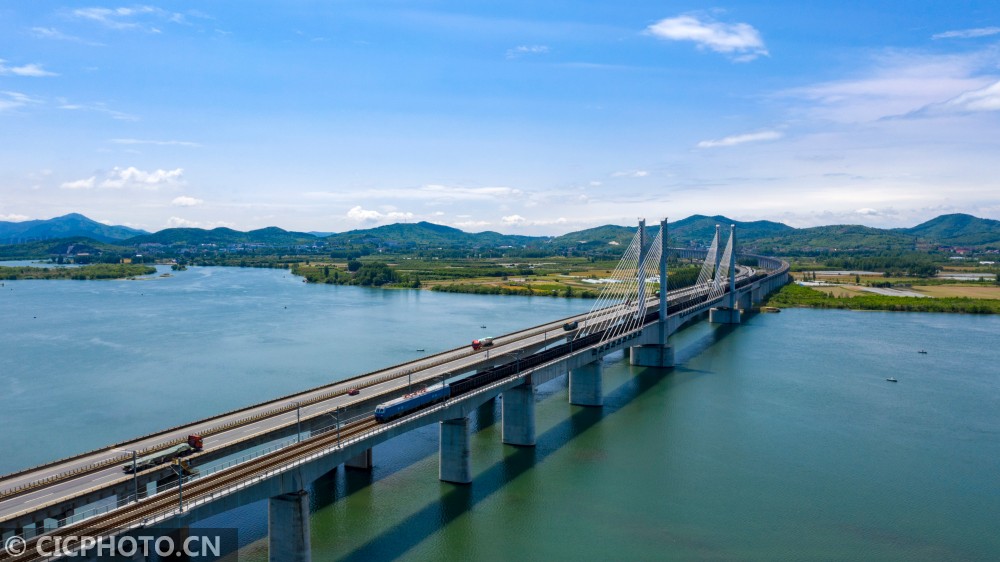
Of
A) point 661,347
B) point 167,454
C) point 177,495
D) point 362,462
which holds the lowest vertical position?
point 362,462

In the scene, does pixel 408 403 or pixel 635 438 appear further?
pixel 635 438

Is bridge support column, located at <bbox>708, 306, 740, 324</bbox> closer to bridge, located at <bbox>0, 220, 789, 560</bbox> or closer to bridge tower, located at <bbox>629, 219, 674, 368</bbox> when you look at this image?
bridge tower, located at <bbox>629, 219, 674, 368</bbox>

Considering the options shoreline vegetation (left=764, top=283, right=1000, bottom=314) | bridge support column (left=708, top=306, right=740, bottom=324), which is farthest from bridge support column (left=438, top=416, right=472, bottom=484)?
shoreline vegetation (left=764, top=283, right=1000, bottom=314)

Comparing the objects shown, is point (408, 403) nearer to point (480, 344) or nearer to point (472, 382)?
point (472, 382)

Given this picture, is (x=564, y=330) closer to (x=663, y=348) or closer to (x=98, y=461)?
(x=663, y=348)

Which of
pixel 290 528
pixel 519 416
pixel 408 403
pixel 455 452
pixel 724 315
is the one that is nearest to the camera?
pixel 290 528

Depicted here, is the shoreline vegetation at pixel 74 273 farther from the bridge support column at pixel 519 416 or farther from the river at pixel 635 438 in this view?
the bridge support column at pixel 519 416

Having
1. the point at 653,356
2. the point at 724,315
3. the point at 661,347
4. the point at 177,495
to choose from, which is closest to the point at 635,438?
the point at 653,356
